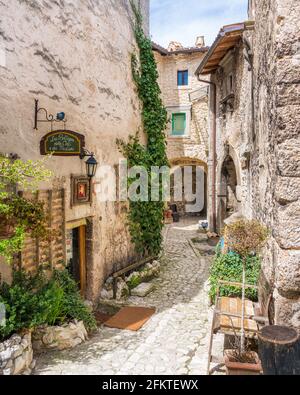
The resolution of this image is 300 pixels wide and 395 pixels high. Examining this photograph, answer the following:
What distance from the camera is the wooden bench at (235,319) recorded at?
15.2ft

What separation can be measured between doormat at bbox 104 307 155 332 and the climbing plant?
8.08 ft

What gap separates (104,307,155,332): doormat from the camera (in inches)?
254

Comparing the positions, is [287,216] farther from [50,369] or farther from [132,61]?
[132,61]

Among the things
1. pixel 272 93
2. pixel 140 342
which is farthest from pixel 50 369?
pixel 272 93

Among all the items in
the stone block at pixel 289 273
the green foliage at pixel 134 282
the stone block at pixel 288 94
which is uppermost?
the stone block at pixel 288 94

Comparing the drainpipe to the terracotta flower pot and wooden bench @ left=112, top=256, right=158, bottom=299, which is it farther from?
the terracotta flower pot

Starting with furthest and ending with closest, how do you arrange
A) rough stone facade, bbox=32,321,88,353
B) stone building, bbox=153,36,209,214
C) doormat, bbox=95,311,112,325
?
stone building, bbox=153,36,209,214
doormat, bbox=95,311,112,325
rough stone facade, bbox=32,321,88,353

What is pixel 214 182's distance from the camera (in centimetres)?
1354

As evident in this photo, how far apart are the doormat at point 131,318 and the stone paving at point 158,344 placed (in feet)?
0.43

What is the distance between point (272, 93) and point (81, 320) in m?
4.71

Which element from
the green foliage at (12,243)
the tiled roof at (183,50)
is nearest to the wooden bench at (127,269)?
the green foliage at (12,243)

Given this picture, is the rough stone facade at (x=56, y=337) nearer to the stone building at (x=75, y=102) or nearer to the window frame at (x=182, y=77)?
the stone building at (x=75, y=102)

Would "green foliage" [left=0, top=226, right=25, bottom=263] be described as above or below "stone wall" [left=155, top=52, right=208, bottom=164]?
below

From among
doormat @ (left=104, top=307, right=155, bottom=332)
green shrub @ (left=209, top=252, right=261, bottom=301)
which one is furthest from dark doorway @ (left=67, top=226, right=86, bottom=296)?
green shrub @ (left=209, top=252, right=261, bottom=301)
